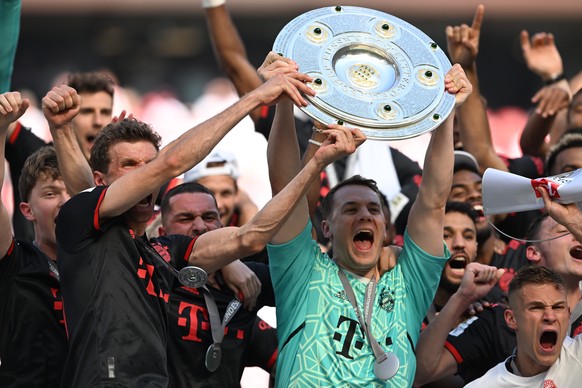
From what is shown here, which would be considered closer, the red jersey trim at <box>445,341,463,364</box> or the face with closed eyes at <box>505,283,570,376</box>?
the face with closed eyes at <box>505,283,570,376</box>

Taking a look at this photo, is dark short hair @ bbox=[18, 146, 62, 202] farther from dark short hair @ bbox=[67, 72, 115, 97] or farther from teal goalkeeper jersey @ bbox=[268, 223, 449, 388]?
dark short hair @ bbox=[67, 72, 115, 97]

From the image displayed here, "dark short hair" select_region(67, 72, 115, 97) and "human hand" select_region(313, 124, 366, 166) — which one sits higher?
"human hand" select_region(313, 124, 366, 166)

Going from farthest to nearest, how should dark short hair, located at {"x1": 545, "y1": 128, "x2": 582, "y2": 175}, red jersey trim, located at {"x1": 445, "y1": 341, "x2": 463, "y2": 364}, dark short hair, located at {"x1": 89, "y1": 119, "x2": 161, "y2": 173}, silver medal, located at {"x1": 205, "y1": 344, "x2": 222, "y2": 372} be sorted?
1. dark short hair, located at {"x1": 545, "y1": 128, "x2": 582, "y2": 175}
2. red jersey trim, located at {"x1": 445, "y1": 341, "x2": 463, "y2": 364}
3. silver medal, located at {"x1": 205, "y1": 344, "x2": 222, "y2": 372}
4. dark short hair, located at {"x1": 89, "y1": 119, "x2": 161, "y2": 173}

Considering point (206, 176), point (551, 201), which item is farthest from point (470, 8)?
point (551, 201)

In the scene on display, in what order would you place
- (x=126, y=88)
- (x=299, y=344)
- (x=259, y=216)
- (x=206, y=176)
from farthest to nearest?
(x=126, y=88)
(x=206, y=176)
(x=299, y=344)
(x=259, y=216)

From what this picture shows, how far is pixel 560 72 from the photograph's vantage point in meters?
8.05

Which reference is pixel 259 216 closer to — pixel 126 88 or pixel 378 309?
pixel 378 309

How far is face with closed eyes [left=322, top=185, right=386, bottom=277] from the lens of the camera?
→ 5.59 metres

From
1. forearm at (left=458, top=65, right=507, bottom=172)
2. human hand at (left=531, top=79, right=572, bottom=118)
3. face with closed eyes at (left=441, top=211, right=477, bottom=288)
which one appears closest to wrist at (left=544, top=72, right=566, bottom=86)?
human hand at (left=531, top=79, right=572, bottom=118)

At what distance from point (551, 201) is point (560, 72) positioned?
2.78 metres

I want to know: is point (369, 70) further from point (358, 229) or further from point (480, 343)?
point (480, 343)

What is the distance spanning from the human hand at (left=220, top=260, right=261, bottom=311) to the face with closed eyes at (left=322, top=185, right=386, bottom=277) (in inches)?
15.5

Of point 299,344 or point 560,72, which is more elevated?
point 560,72

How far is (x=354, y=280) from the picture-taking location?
18.3 feet
